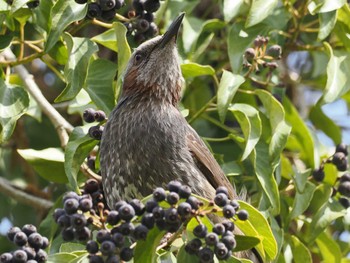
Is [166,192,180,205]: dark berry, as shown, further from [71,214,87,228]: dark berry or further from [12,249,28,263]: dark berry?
[12,249,28,263]: dark berry

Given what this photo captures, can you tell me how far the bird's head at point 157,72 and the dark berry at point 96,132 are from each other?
0.36m

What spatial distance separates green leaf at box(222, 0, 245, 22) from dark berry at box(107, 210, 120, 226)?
59.1 inches

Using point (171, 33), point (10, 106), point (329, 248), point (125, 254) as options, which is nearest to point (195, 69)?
point (171, 33)

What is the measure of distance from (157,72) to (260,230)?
1338mm

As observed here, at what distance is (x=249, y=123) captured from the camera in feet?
14.7

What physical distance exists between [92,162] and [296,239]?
106cm

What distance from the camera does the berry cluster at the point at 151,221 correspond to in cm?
335

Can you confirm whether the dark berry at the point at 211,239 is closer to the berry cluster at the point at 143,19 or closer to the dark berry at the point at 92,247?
the dark berry at the point at 92,247

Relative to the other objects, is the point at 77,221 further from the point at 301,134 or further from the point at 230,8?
the point at 301,134

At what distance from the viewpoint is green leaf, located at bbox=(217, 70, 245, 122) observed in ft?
14.5

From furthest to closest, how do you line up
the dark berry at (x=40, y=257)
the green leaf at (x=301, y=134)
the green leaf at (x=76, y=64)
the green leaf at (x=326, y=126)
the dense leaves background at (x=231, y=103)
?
the green leaf at (x=326, y=126) → the green leaf at (x=301, y=134) → the dense leaves background at (x=231, y=103) → the green leaf at (x=76, y=64) → the dark berry at (x=40, y=257)

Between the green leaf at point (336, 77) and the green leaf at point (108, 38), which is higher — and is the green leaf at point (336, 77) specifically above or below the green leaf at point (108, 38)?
below

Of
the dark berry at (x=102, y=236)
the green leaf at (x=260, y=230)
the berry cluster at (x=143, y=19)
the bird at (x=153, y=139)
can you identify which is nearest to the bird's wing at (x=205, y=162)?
the bird at (x=153, y=139)

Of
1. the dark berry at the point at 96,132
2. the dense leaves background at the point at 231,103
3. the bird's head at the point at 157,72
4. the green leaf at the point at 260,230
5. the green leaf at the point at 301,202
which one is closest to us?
the green leaf at the point at 260,230
